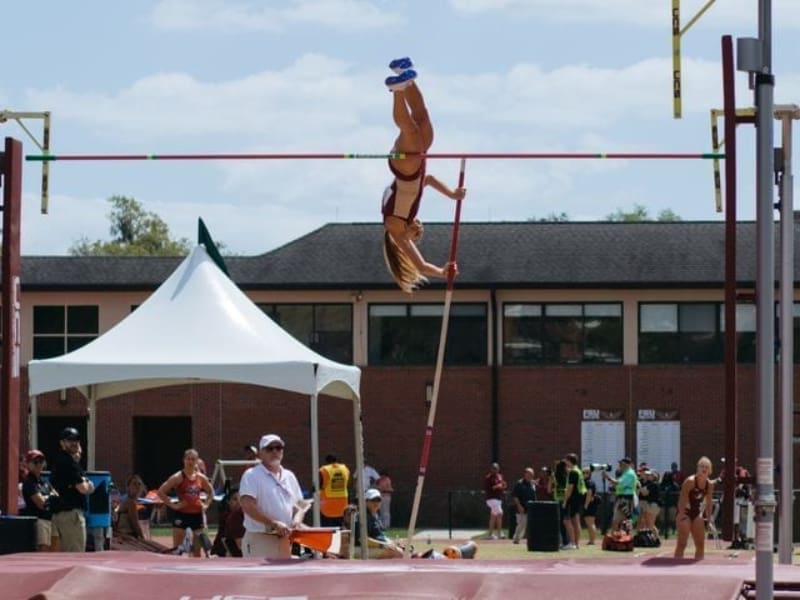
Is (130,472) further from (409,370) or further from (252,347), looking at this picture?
(252,347)

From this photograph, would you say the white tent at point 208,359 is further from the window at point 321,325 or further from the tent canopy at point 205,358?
the window at point 321,325

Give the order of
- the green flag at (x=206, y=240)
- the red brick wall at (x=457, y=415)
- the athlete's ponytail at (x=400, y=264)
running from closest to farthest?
1. the athlete's ponytail at (x=400, y=264)
2. the green flag at (x=206, y=240)
3. the red brick wall at (x=457, y=415)

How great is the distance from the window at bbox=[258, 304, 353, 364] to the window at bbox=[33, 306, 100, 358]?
430 cm

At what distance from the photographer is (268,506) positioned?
11.7 meters

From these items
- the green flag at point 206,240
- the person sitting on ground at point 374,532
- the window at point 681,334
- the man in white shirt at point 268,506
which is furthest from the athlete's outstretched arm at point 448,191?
the window at point 681,334

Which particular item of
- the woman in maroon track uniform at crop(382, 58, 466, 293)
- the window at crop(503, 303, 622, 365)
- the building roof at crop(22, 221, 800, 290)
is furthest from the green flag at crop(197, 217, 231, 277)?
the window at crop(503, 303, 622, 365)

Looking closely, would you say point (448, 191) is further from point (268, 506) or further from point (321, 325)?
point (321, 325)

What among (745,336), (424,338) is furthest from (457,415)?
(745,336)

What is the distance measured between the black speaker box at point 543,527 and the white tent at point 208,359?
4768mm

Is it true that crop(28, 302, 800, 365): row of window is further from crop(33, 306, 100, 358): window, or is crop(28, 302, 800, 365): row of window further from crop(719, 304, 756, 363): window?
crop(719, 304, 756, 363): window

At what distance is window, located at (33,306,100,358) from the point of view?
Answer: 136 feet

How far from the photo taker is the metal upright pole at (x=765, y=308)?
7.34m

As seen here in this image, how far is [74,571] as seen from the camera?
891 cm

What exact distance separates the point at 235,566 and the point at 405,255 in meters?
3.55
